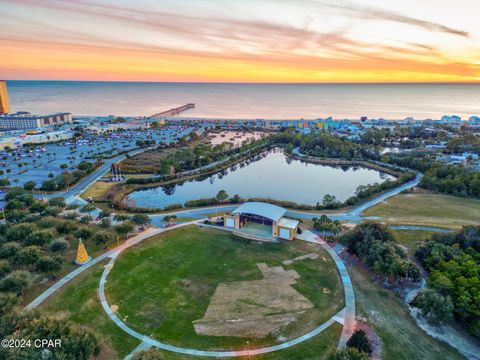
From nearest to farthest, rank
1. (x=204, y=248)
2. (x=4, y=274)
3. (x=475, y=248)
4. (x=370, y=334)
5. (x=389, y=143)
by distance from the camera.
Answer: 1. (x=370, y=334)
2. (x=4, y=274)
3. (x=475, y=248)
4. (x=204, y=248)
5. (x=389, y=143)

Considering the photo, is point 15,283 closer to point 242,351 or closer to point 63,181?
point 242,351

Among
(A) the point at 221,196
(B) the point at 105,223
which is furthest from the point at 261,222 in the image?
(B) the point at 105,223

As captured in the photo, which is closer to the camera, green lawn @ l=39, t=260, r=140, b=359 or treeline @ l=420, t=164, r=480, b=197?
green lawn @ l=39, t=260, r=140, b=359

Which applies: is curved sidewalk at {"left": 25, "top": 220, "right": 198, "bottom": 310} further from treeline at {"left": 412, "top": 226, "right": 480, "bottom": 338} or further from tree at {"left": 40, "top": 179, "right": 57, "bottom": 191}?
treeline at {"left": 412, "top": 226, "right": 480, "bottom": 338}

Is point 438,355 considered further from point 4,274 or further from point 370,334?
point 4,274


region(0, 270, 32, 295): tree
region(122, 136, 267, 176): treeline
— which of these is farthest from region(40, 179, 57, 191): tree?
region(0, 270, 32, 295): tree

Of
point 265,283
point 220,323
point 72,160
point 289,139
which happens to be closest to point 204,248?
point 265,283
